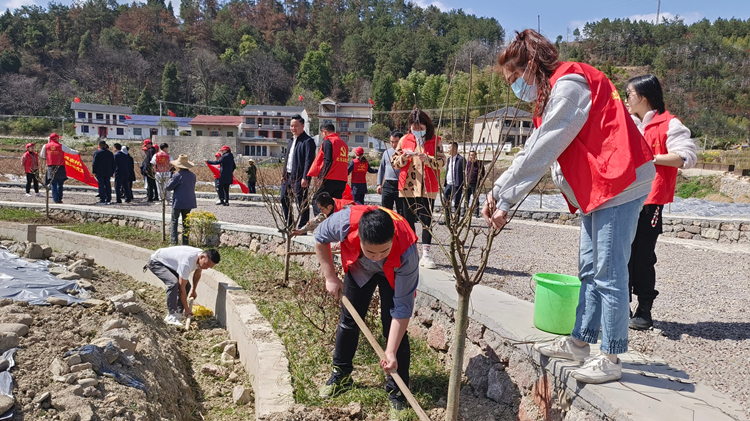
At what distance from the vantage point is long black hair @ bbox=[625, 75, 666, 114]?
10.9 feet

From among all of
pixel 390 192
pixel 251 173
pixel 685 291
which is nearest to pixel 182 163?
pixel 390 192

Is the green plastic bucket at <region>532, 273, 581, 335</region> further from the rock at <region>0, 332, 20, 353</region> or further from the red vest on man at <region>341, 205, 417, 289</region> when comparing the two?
the rock at <region>0, 332, 20, 353</region>

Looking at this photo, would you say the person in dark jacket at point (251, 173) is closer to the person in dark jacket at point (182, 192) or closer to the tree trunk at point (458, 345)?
the person in dark jacket at point (182, 192)

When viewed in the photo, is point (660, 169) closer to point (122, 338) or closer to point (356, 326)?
point (356, 326)

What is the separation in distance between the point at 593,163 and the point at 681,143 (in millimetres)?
1430

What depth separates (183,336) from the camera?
5109 mm

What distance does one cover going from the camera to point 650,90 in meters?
3.34

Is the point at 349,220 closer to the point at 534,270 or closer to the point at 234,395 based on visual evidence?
the point at 234,395

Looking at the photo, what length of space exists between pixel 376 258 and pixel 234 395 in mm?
1804

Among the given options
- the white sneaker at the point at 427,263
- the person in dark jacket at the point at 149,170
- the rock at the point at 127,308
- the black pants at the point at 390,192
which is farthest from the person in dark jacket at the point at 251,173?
the white sneaker at the point at 427,263

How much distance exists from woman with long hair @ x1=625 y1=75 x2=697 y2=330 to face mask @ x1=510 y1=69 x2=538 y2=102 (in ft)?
4.32

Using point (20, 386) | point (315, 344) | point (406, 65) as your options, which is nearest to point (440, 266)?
point (315, 344)

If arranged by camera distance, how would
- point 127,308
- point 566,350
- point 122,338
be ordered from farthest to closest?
point 127,308 → point 122,338 → point 566,350

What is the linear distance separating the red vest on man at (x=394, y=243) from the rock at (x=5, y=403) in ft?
5.82
